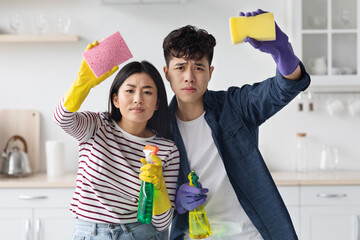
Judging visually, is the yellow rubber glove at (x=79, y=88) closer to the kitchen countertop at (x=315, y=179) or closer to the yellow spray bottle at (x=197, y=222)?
the yellow spray bottle at (x=197, y=222)

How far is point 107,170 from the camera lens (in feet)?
4.80

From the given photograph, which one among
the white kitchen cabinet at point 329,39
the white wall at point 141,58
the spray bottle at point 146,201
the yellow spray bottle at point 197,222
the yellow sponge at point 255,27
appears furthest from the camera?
the white wall at point 141,58

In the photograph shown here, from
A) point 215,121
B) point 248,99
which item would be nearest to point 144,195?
point 215,121

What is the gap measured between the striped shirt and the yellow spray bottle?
0.07m

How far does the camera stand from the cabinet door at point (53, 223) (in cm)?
282

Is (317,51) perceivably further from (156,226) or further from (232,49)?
(156,226)

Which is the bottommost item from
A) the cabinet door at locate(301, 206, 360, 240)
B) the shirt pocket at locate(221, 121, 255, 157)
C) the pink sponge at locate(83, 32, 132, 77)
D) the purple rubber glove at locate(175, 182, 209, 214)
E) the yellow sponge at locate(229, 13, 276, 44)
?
the cabinet door at locate(301, 206, 360, 240)

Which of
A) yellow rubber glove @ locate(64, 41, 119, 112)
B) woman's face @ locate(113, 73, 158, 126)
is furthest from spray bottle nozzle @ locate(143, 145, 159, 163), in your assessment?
yellow rubber glove @ locate(64, 41, 119, 112)

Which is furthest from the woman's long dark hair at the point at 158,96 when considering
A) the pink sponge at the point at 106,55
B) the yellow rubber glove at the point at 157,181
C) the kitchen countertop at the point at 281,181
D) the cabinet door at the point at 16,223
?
the cabinet door at the point at 16,223

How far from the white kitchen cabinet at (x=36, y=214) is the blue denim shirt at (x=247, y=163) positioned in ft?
4.39

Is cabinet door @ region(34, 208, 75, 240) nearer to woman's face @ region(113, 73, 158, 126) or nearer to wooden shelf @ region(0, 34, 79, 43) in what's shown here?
wooden shelf @ region(0, 34, 79, 43)

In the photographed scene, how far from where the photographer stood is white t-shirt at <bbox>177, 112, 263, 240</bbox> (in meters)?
1.57

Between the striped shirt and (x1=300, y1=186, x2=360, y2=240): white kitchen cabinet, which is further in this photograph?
(x1=300, y1=186, x2=360, y2=240): white kitchen cabinet

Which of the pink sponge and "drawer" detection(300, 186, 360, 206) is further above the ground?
the pink sponge
